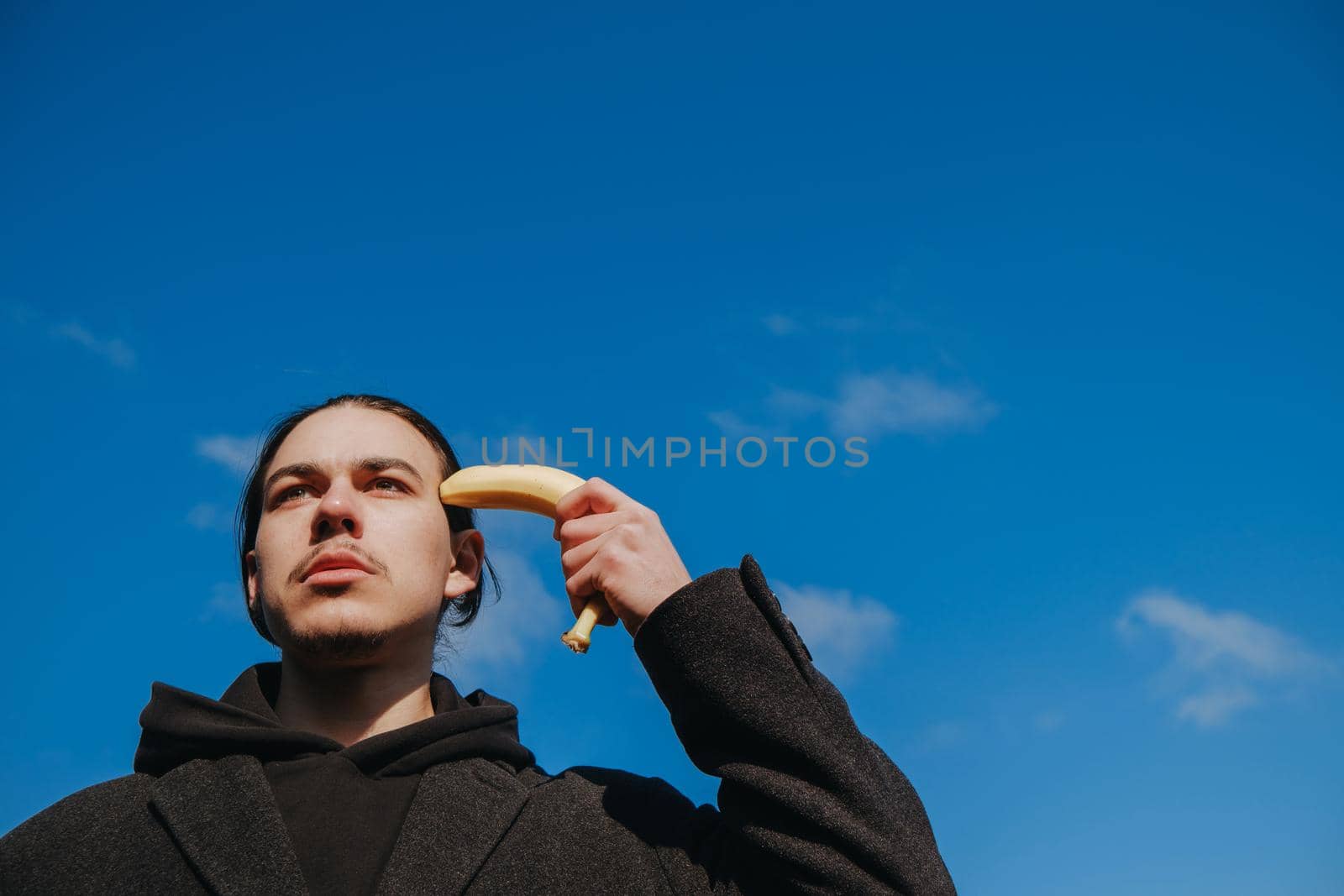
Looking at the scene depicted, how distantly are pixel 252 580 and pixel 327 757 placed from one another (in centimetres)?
182

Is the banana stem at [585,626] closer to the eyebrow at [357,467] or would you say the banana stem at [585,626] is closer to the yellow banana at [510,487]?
the yellow banana at [510,487]

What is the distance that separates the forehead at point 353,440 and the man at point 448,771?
16 cm

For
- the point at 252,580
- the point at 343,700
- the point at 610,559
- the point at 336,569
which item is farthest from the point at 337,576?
the point at 252,580

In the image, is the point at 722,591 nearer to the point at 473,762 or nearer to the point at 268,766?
the point at 473,762

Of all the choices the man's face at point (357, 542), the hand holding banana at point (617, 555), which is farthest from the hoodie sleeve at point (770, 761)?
the man's face at point (357, 542)

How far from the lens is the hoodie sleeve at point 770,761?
3854 millimetres

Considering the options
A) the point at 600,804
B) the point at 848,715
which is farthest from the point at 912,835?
the point at 600,804

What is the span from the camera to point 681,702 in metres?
4.21

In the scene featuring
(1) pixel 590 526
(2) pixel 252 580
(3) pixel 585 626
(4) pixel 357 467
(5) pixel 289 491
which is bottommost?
(3) pixel 585 626

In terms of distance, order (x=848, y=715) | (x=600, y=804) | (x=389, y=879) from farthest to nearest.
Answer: (x=600, y=804), (x=848, y=715), (x=389, y=879)

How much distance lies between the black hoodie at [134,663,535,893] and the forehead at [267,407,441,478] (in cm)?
107

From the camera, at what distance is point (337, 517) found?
4898mm

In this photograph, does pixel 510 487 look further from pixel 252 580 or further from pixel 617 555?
pixel 252 580

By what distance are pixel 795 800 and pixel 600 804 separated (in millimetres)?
1016
